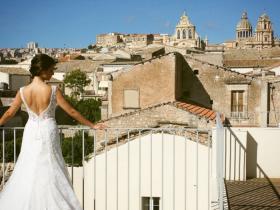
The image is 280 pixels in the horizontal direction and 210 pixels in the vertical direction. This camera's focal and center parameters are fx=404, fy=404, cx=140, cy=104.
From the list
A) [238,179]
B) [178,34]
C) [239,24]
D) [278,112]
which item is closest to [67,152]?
[278,112]

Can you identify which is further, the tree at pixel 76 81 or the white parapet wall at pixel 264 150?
the tree at pixel 76 81

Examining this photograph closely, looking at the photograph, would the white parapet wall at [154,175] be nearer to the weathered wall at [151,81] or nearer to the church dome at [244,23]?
the weathered wall at [151,81]

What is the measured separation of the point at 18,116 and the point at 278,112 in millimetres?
20054

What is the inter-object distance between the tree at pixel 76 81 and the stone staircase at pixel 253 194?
50.9 m

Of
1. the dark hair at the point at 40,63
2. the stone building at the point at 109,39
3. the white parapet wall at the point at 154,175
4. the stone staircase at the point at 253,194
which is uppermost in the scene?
the stone building at the point at 109,39

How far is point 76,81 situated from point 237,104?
3350 cm

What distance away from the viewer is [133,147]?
11.3 metres

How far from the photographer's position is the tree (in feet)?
185

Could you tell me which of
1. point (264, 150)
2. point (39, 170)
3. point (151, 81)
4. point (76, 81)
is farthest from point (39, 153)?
point (76, 81)

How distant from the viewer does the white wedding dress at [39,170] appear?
13.9 feet

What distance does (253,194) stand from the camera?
19.4ft

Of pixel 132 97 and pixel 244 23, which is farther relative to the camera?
pixel 244 23

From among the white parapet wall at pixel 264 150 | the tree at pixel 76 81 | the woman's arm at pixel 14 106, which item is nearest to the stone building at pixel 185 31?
the tree at pixel 76 81

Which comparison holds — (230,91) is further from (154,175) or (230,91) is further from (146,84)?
(154,175)
